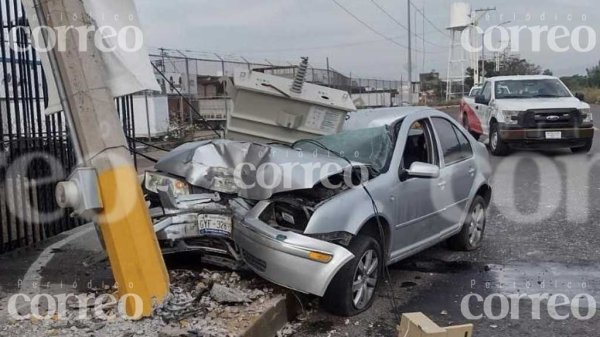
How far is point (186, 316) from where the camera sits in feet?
13.8

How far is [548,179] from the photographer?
11.6m

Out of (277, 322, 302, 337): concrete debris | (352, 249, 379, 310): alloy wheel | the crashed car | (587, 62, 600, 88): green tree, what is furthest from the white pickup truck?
(587, 62, 600, 88): green tree

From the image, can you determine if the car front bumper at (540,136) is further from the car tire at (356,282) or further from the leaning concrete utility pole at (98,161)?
the leaning concrete utility pole at (98,161)

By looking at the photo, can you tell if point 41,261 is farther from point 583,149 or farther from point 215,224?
point 583,149

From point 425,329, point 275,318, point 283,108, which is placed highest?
point 283,108

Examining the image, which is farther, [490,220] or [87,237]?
[490,220]

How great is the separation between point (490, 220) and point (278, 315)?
183 inches

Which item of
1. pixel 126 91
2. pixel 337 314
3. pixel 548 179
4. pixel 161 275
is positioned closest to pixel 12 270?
pixel 161 275

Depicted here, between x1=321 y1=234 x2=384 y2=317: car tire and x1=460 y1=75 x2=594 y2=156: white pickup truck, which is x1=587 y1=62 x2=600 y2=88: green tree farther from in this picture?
x1=321 y1=234 x2=384 y2=317: car tire

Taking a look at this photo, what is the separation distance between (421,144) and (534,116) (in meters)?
9.08

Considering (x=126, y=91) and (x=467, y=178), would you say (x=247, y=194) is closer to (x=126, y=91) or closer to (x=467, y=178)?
(x=126, y=91)

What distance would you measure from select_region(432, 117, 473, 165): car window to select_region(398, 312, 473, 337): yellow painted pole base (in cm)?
253

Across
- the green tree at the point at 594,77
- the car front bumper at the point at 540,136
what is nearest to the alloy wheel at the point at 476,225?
the car front bumper at the point at 540,136

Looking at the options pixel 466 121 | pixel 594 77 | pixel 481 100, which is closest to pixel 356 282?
pixel 481 100
